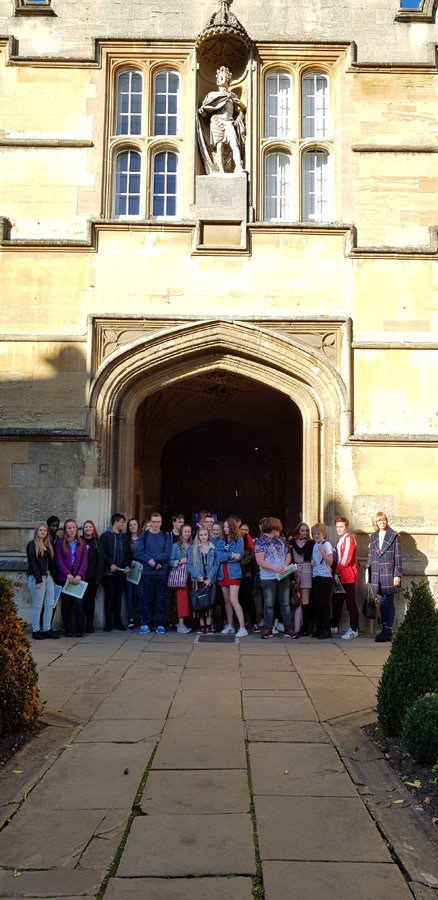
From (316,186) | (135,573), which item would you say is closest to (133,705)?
(135,573)

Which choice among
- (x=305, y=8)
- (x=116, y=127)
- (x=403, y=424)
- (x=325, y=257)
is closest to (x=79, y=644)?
(x=403, y=424)

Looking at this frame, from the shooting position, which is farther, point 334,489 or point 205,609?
point 334,489

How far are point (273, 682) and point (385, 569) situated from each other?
117 inches

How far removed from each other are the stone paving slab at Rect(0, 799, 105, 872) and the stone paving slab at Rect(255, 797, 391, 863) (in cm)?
74

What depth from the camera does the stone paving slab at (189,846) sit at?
273 centimetres

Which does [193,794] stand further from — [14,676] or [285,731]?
[14,676]

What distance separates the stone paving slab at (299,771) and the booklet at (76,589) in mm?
4455

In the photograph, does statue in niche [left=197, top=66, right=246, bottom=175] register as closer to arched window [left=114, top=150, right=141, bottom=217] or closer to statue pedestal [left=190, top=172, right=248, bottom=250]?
statue pedestal [left=190, top=172, right=248, bottom=250]

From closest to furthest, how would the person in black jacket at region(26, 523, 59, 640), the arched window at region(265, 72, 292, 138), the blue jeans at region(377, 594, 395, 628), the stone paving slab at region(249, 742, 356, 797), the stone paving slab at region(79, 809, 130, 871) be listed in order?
the stone paving slab at region(79, 809, 130, 871) → the stone paving slab at region(249, 742, 356, 797) → the person in black jacket at region(26, 523, 59, 640) → the blue jeans at region(377, 594, 395, 628) → the arched window at region(265, 72, 292, 138)

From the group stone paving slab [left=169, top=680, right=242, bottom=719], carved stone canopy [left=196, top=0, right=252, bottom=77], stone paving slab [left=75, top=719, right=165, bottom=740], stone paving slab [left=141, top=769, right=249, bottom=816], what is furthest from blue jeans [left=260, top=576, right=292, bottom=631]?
carved stone canopy [left=196, top=0, right=252, bottom=77]

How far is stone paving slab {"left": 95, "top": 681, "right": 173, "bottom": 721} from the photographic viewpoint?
4.91 metres

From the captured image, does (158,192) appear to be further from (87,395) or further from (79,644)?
(79,644)

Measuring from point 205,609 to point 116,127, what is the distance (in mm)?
6910

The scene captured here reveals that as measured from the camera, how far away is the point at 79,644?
25.6 feet
